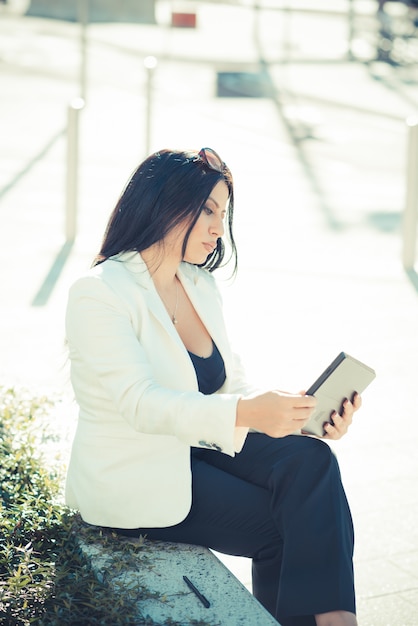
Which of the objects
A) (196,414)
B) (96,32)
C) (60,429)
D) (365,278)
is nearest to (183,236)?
(196,414)

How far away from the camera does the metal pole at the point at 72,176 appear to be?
8070 mm

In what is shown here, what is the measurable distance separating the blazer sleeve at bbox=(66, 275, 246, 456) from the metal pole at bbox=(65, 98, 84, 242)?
5071 mm

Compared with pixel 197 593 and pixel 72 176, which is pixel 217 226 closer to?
pixel 197 593

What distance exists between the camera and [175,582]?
115 inches

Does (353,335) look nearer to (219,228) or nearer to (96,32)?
(219,228)

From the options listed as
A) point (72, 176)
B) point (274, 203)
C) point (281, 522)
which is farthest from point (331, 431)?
point (274, 203)

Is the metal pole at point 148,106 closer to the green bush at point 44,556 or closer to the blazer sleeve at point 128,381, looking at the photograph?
the green bush at point 44,556

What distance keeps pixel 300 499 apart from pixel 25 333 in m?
3.30

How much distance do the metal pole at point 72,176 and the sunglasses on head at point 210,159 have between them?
→ 4.99 m

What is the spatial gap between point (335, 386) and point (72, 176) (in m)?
5.39

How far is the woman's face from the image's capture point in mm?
3170

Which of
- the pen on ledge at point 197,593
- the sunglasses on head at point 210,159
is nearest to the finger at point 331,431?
the pen on ledge at point 197,593

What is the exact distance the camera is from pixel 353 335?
636cm

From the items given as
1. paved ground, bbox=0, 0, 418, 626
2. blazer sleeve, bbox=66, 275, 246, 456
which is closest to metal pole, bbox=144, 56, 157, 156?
paved ground, bbox=0, 0, 418, 626
